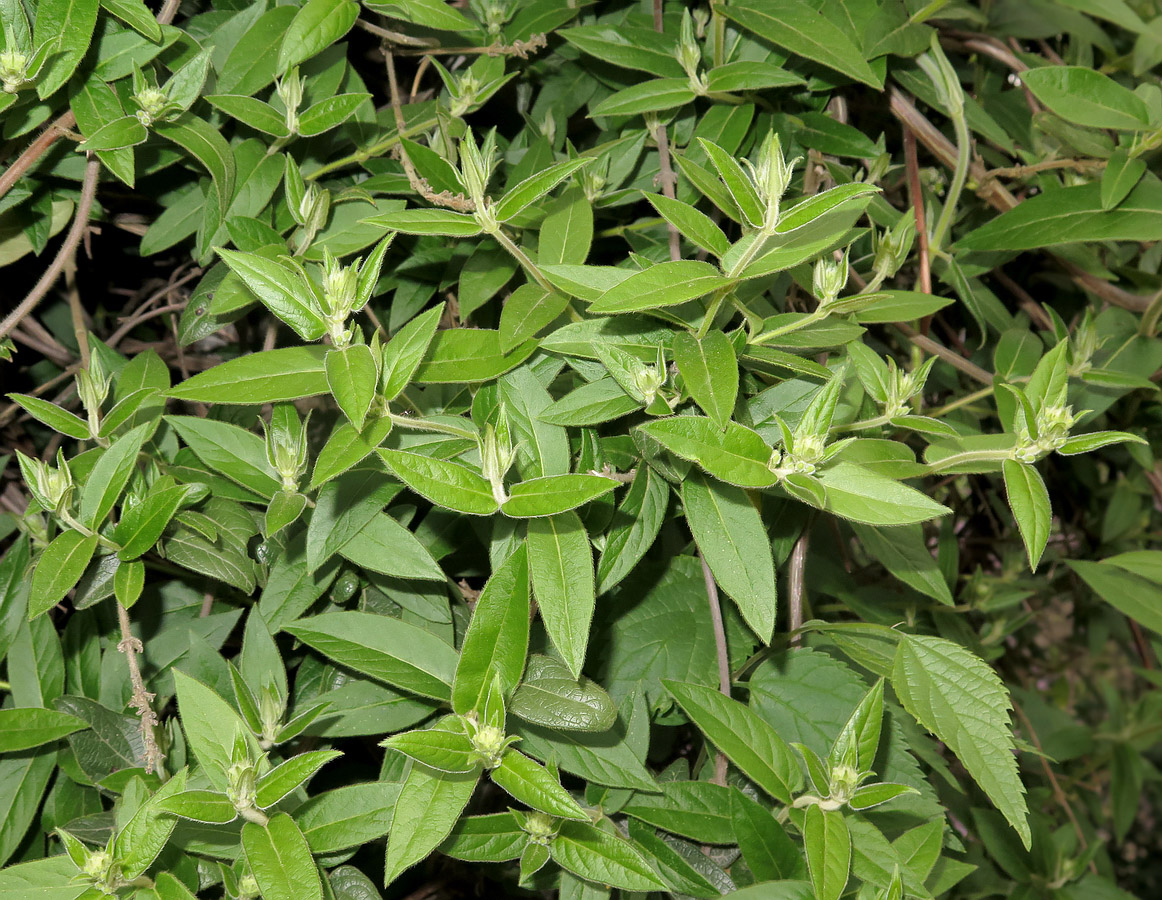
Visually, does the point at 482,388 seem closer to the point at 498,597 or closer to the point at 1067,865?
the point at 498,597

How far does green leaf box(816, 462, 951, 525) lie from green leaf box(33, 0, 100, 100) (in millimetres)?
899

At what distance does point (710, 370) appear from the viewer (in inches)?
31.4

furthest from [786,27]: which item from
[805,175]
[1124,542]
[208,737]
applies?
[1124,542]

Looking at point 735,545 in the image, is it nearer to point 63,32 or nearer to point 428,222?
point 428,222

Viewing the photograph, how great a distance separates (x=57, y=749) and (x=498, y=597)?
1.95 feet

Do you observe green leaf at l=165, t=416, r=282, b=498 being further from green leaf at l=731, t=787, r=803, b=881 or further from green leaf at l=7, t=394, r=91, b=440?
green leaf at l=731, t=787, r=803, b=881

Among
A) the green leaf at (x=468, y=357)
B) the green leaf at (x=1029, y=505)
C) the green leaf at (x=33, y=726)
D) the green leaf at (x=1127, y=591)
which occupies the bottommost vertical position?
the green leaf at (x=1127, y=591)

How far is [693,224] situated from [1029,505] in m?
0.42

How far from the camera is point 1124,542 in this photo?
72.9 inches

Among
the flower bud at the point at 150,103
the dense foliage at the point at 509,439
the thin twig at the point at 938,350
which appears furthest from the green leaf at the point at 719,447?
the flower bud at the point at 150,103

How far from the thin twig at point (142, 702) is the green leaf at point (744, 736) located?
54cm

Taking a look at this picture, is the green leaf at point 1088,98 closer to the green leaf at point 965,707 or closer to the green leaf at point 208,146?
the green leaf at point 965,707

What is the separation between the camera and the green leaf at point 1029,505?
804mm

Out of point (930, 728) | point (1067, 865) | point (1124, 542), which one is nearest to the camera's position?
point (930, 728)
